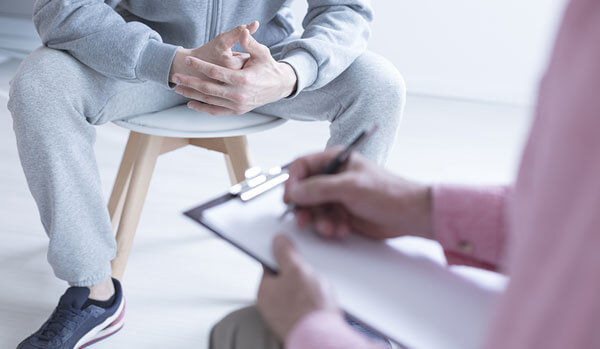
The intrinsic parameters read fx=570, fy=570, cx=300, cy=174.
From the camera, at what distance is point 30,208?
147 cm

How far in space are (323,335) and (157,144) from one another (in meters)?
0.84

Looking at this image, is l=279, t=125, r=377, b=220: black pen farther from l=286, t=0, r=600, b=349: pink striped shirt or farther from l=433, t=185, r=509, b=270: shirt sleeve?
l=286, t=0, r=600, b=349: pink striped shirt

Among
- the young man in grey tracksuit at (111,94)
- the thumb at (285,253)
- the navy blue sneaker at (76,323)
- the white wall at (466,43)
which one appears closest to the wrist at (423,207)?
the thumb at (285,253)

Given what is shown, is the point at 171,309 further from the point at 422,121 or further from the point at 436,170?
the point at 422,121

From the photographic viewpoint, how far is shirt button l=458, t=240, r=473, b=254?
0.54 metres

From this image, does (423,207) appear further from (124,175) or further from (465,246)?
(124,175)

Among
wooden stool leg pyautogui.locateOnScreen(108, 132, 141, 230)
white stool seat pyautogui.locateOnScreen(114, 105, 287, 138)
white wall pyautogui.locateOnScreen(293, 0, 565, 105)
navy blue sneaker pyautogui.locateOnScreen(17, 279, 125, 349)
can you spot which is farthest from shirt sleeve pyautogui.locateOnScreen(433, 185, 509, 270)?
white wall pyautogui.locateOnScreen(293, 0, 565, 105)

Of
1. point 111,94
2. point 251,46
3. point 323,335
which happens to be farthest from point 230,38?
point 323,335

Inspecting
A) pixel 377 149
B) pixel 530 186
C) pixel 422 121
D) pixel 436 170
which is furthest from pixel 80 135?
pixel 422 121

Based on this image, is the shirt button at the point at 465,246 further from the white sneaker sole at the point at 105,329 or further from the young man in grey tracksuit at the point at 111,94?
the white sneaker sole at the point at 105,329

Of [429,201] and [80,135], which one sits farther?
[80,135]

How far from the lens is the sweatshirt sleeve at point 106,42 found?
988mm

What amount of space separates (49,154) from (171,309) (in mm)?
414

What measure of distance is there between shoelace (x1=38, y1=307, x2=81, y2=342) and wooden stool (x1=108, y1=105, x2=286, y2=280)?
149 millimetres
